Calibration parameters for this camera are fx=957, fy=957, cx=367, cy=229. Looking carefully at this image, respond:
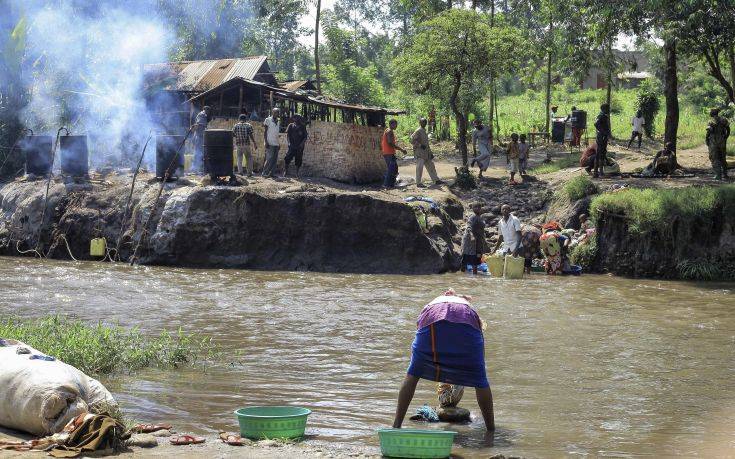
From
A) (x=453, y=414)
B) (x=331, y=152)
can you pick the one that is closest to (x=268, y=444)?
(x=453, y=414)

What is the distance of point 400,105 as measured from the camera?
4528 centimetres

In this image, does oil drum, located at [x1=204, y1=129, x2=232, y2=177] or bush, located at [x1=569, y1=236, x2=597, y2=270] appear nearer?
bush, located at [x1=569, y1=236, x2=597, y2=270]

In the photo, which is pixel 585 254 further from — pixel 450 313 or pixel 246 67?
pixel 246 67

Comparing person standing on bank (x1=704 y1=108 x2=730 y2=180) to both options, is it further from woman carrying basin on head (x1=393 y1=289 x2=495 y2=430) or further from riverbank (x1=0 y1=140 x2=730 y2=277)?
woman carrying basin on head (x1=393 y1=289 x2=495 y2=430)

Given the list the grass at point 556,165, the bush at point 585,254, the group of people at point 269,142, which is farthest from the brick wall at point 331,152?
the bush at point 585,254

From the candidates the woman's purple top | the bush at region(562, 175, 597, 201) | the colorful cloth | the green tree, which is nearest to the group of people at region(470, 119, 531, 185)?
the green tree

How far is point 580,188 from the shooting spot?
836 inches

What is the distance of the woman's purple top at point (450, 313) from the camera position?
7.30 metres

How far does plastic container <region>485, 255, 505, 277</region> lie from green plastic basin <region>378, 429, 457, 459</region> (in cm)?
1178

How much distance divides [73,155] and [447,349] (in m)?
16.1

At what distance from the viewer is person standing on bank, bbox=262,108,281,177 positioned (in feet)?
73.2

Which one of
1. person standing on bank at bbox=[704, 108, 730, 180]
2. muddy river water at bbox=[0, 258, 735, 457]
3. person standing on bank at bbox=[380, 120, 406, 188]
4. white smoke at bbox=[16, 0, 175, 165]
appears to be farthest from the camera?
white smoke at bbox=[16, 0, 175, 165]

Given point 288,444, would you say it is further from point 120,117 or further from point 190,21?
point 190,21

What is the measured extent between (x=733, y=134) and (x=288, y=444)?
1089 inches
